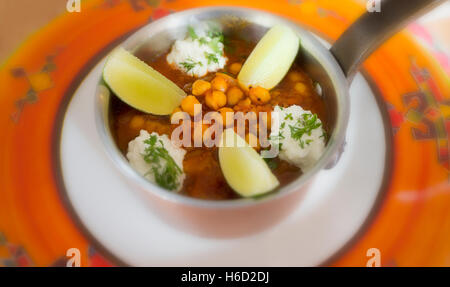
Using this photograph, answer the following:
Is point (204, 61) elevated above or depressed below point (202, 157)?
above

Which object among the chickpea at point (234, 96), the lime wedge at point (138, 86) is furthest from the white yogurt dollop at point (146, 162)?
the chickpea at point (234, 96)

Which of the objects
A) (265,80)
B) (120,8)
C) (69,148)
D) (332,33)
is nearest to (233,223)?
(265,80)

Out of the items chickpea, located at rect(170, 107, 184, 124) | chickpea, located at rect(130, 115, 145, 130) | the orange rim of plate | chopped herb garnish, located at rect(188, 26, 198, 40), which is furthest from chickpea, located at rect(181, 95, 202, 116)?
the orange rim of plate

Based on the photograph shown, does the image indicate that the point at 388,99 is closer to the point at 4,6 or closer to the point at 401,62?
the point at 401,62

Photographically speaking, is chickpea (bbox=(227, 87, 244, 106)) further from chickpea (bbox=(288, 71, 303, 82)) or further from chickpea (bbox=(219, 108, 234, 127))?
chickpea (bbox=(288, 71, 303, 82))

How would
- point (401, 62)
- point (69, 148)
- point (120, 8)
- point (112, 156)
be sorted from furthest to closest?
point (120, 8), point (401, 62), point (69, 148), point (112, 156)

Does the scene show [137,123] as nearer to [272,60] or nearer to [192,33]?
[192,33]
